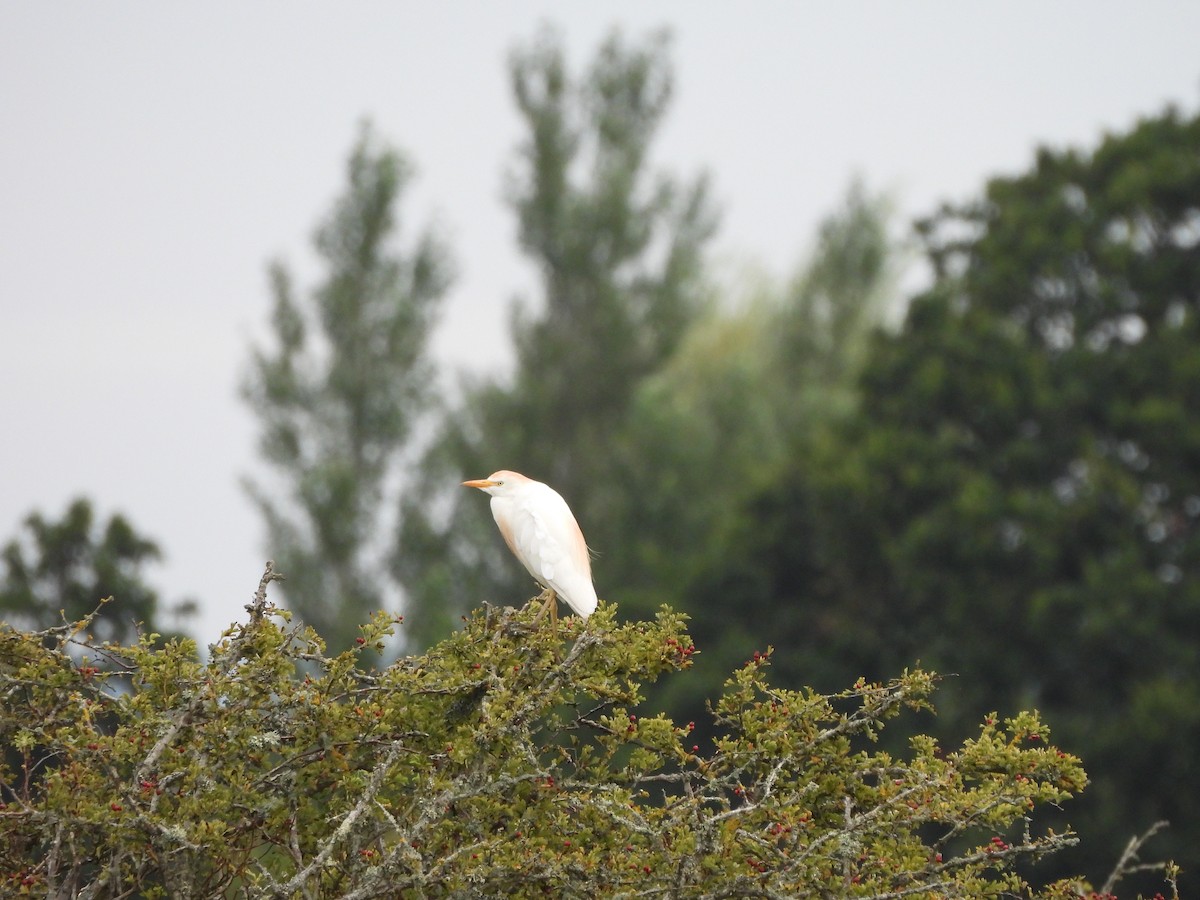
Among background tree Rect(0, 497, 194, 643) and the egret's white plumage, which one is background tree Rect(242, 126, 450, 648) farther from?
the egret's white plumage

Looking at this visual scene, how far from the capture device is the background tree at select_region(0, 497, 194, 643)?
16.9 metres

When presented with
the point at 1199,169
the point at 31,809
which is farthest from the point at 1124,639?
the point at 31,809

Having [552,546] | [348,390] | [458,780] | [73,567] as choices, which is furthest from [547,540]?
[348,390]

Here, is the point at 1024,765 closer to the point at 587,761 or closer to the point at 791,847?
the point at 791,847

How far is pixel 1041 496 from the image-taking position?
61.3 feet

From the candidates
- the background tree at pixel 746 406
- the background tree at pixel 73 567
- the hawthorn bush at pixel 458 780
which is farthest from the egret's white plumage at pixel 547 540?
the background tree at pixel 746 406

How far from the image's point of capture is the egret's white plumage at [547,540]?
7309mm

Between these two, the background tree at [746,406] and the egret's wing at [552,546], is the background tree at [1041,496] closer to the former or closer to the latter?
the background tree at [746,406]

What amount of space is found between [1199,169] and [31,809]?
58.1ft

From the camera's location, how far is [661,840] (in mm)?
4258

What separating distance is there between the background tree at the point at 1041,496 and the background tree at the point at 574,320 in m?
8.42

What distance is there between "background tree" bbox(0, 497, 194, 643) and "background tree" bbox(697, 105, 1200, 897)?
7.08 m

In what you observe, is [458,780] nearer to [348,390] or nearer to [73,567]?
[73,567]

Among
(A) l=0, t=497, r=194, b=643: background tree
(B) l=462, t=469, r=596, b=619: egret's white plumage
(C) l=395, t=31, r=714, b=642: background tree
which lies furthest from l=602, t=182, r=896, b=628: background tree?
(B) l=462, t=469, r=596, b=619: egret's white plumage
